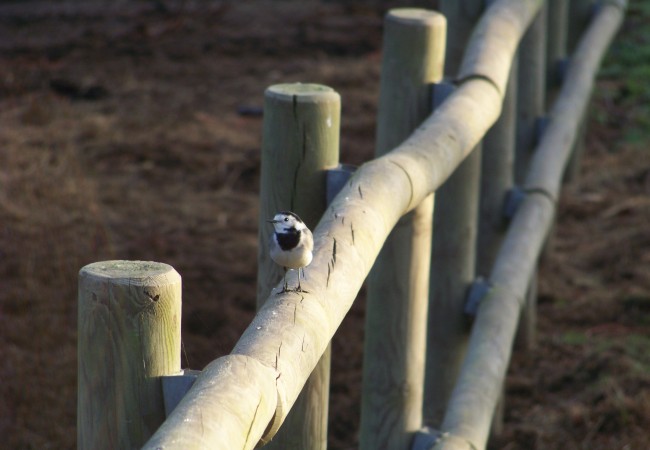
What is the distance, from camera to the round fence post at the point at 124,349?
1.75 m

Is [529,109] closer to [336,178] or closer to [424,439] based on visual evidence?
[424,439]

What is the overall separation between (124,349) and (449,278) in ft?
8.00

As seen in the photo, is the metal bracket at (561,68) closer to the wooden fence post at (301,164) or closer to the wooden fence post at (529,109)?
the wooden fence post at (529,109)

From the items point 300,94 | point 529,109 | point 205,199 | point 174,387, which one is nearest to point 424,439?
point 300,94

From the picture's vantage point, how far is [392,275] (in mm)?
3166

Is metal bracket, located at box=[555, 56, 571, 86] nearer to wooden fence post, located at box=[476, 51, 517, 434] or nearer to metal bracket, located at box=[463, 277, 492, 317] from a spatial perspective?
wooden fence post, located at box=[476, 51, 517, 434]

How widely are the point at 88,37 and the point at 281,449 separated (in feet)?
26.7

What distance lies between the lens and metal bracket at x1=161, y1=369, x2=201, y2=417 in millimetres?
1794

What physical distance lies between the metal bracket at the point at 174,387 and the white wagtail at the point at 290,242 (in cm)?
47

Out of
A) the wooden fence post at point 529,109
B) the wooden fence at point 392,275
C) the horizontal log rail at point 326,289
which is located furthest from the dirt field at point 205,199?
the horizontal log rail at point 326,289

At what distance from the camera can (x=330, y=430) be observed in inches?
185

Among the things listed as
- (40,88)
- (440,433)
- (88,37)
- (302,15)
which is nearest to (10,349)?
(440,433)

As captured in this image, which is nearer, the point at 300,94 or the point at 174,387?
the point at 174,387

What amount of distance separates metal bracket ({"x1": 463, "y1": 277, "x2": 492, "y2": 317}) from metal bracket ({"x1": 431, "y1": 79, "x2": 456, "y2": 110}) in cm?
91
